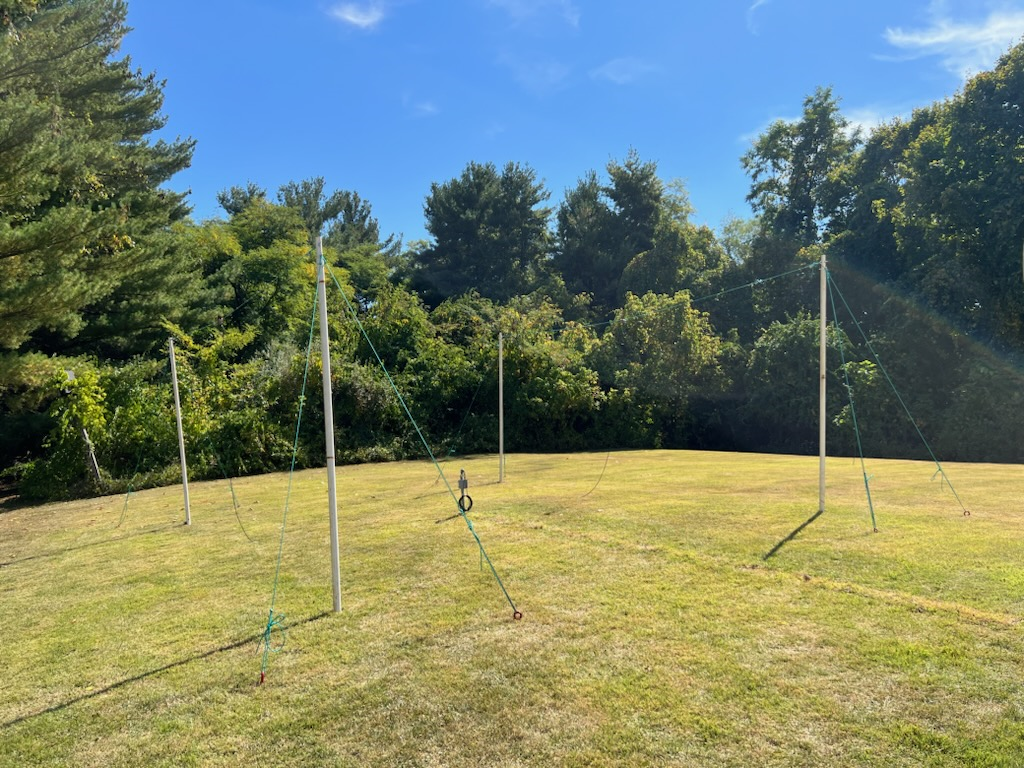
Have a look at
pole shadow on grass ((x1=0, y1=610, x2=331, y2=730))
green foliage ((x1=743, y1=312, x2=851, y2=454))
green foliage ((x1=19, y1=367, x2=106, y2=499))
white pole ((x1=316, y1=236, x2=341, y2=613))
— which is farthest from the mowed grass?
green foliage ((x1=743, y1=312, x2=851, y2=454))

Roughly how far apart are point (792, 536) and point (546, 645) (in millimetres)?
4135

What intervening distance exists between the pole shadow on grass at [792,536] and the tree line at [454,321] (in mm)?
6619

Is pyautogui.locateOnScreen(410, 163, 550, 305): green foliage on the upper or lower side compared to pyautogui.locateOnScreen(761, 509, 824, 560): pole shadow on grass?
upper

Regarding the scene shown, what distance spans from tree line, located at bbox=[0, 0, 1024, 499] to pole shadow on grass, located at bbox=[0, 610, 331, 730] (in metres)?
11.5

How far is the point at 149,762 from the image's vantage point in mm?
3279

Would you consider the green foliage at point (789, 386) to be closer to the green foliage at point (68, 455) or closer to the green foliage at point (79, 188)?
the green foliage at point (79, 188)

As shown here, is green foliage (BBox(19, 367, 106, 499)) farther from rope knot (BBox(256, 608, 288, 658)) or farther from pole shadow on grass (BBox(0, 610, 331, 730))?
pole shadow on grass (BBox(0, 610, 331, 730))

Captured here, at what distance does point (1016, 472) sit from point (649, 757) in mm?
14899

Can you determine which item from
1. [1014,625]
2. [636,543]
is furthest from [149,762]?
[1014,625]

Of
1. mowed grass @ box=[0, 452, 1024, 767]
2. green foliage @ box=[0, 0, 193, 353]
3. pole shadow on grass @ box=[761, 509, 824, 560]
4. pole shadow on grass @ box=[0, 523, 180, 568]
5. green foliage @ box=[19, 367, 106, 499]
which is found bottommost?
pole shadow on grass @ box=[0, 523, 180, 568]

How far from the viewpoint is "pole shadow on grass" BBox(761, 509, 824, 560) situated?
21.1 feet

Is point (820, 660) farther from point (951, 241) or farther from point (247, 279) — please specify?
point (247, 279)

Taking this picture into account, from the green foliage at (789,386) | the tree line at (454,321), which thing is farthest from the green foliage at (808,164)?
the green foliage at (789,386)

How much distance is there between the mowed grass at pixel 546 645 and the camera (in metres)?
3.30
